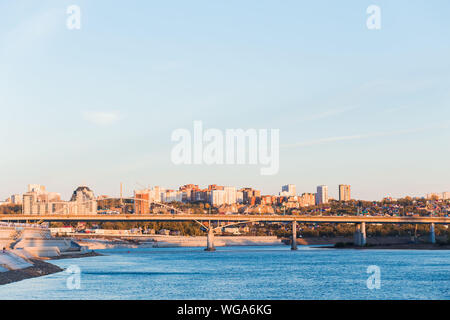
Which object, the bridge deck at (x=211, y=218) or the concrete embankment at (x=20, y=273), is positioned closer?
the concrete embankment at (x=20, y=273)

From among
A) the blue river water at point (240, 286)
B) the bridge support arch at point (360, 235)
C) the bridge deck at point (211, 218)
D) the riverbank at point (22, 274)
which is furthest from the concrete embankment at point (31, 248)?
the bridge support arch at point (360, 235)

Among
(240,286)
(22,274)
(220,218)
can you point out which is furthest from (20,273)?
(220,218)

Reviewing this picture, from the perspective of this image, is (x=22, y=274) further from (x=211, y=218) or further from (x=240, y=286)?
(x=211, y=218)

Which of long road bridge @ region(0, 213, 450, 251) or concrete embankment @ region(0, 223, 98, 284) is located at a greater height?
long road bridge @ region(0, 213, 450, 251)

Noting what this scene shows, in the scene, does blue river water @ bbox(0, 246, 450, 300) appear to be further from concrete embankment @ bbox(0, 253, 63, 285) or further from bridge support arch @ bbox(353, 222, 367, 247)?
bridge support arch @ bbox(353, 222, 367, 247)

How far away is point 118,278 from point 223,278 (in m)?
10.6

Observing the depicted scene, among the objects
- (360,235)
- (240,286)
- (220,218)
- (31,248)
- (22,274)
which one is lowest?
(360,235)

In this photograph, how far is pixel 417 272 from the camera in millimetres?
67250

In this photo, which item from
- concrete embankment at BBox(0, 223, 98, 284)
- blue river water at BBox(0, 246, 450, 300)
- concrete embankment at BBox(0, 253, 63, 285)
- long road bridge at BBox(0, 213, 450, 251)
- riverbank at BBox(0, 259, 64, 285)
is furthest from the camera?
long road bridge at BBox(0, 213, 450, 251)

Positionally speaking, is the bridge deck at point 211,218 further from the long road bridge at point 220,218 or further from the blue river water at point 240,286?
the blue river water at point 240,286

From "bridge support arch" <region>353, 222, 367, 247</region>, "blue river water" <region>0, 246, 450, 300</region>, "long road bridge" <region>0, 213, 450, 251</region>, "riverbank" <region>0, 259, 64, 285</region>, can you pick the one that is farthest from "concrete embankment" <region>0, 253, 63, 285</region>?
"bridge support arch" <region>353, 222, 367, 247</region>
